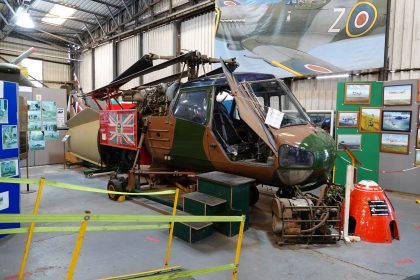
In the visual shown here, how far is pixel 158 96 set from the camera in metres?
5.78

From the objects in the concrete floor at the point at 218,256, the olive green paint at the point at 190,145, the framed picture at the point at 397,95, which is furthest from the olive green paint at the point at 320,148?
the framed picture at the point at 397,95

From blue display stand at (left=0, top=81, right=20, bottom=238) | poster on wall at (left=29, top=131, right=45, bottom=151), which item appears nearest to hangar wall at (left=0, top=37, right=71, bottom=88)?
poster on wall at (left=29, top=131, right=45, bottom=151)

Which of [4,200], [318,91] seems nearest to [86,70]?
[318,91]

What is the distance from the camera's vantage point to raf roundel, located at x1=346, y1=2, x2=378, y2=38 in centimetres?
649

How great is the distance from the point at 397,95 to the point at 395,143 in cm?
96

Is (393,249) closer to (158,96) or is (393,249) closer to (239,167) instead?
(239,167)

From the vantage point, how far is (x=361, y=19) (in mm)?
6613

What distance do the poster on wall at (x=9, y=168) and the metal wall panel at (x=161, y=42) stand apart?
798 cm

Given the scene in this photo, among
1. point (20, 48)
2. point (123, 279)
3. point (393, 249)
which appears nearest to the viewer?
point (123, 279)

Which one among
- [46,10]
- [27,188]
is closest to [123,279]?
[27,188]

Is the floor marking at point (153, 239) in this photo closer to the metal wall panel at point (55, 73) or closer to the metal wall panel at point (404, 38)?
the metal wall panel at point (404, 38)

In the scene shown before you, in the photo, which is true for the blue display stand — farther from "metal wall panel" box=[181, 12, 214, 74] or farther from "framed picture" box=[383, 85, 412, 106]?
"metal wall panel" box=[181, 12, 214, 74]

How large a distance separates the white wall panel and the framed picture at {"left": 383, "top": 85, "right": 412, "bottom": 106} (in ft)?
32.1

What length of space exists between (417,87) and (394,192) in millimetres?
2106
